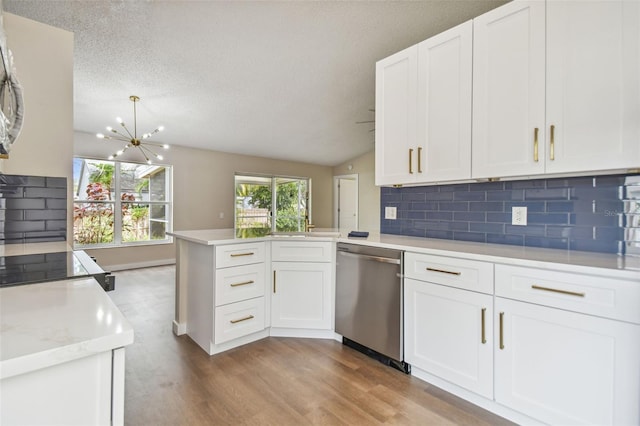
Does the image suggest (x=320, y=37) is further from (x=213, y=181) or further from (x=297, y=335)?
(x=213, y=181)

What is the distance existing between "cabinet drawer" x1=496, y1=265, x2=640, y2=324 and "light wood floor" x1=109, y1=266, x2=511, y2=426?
0.71 meters

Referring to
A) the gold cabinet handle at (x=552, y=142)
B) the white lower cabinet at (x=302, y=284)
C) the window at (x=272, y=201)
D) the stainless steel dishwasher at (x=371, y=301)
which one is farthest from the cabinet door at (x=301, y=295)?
the window at (x=272, y=201)

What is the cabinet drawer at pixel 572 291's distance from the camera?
1.21 m

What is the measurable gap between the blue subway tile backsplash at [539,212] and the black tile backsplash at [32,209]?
2504 mm

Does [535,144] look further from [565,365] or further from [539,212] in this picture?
[565,365]

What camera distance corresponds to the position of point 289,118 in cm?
503

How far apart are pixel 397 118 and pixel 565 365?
5.75 ft

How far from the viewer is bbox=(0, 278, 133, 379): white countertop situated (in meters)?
0.48

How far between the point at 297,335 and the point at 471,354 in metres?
1.40

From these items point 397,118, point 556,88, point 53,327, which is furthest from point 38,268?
point 556,88

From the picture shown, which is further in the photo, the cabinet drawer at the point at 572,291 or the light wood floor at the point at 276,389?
the light wood floor at the point at 276,389

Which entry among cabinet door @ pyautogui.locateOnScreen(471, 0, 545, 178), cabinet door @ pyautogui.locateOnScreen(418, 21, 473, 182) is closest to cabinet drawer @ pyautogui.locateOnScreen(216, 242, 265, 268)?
cabinet door @ pyautogui.locateOnScreen(418, 21, 473, 182)

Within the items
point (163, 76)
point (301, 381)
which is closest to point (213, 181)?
point (163, 76)

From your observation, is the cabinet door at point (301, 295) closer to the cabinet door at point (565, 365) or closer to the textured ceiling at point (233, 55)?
the cabinet door at point (565, 365)
